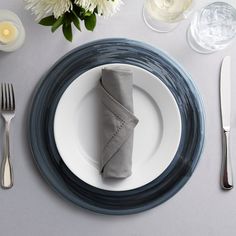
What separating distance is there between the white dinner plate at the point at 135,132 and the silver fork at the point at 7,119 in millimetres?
84

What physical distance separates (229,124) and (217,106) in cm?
4

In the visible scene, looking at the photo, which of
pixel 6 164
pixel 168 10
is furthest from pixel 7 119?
pixel 168 10

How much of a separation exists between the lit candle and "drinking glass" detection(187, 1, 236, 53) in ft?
1.00

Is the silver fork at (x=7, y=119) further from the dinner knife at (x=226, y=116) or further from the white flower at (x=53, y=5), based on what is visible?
the dinner knife at (x=226, y=116)

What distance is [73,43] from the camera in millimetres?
673

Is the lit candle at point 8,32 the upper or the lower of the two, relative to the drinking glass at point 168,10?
lower

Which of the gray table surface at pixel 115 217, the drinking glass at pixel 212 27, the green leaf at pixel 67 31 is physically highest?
the drinking glass at pixel 212 27

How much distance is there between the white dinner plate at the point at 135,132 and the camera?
65 centimetres

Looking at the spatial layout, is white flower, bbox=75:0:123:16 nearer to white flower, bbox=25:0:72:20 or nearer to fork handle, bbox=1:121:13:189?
white flower, bbox=25:0:72:20

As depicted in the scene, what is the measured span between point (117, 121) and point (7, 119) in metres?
0.19

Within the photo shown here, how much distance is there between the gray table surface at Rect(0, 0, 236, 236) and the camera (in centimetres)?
67

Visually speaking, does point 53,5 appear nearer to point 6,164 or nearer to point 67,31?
point 67,31

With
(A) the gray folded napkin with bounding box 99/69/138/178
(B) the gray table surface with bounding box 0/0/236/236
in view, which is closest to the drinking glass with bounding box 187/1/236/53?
(B) the gray table surface with bounding box 0/0/236/236

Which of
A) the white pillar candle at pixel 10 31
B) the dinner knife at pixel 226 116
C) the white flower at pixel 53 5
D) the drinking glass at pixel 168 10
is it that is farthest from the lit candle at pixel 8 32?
the dinner knife at pixel 226 116
